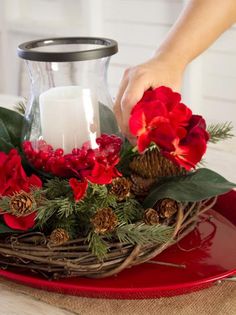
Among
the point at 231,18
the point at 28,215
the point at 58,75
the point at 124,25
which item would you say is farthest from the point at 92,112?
the point at 124,25

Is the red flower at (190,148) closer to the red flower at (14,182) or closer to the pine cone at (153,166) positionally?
the pine cone at (153,166)

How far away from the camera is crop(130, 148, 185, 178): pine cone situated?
31.6 inches

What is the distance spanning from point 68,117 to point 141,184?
14 cm

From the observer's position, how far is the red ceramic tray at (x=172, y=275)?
75 cm

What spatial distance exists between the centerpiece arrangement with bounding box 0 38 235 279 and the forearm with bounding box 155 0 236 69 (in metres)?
0.27

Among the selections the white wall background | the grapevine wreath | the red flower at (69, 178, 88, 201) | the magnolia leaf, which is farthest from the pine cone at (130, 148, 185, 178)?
the white wall background

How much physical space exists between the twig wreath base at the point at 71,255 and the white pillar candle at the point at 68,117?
0.14 metres

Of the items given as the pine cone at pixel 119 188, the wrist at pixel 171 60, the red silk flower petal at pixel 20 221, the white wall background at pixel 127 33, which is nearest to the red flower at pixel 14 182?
the red silk flower petal at pixel 20 221

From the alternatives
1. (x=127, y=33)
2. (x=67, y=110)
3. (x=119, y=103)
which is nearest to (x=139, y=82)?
(x=119, y=103)

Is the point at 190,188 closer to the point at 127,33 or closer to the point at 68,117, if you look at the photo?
the point at 68,117

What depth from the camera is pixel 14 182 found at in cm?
80

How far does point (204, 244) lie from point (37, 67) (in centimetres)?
35

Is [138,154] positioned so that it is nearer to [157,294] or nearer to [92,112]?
[92,112]

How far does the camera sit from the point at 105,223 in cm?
Result: 73
